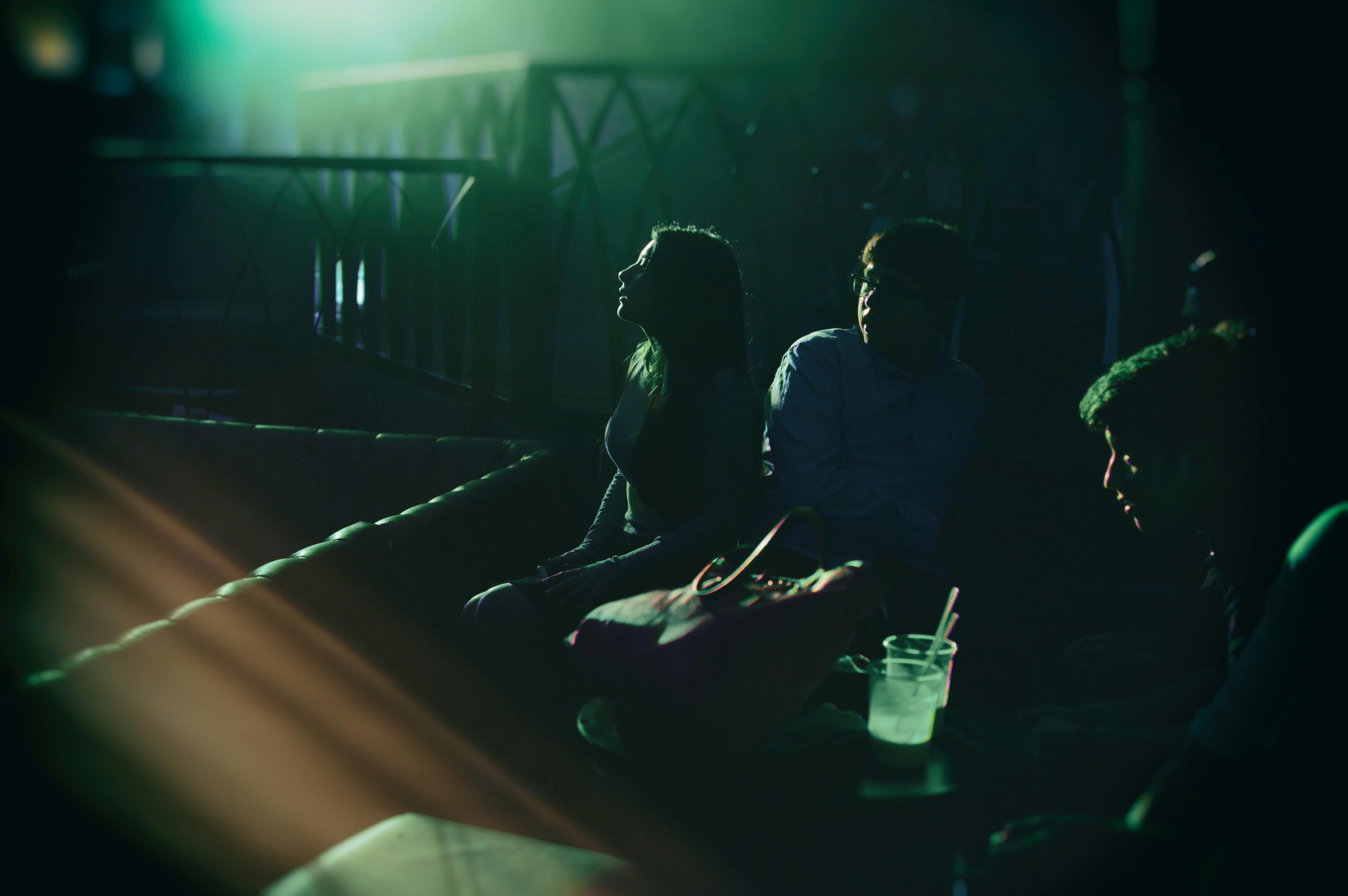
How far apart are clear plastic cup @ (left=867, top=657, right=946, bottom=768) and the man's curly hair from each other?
1.74 ft

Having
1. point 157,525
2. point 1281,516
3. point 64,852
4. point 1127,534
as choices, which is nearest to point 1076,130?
point 1127,534

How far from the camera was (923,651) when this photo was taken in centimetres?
132

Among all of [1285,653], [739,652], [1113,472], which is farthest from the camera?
[1113,472]

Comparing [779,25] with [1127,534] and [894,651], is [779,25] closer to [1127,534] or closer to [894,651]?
[1127,534]

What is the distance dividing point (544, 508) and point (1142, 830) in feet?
6.08

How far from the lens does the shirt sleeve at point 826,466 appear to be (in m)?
2.01

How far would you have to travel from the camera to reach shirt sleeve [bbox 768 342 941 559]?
2008mm

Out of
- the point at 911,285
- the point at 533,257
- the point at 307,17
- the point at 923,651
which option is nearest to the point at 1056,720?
the point at 923,651

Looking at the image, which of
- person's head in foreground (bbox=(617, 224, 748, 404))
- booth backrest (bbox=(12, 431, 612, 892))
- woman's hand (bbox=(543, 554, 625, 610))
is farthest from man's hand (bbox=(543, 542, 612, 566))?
person's head in foreground (bbox=(617, 224, 748, 404))

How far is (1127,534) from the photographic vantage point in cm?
245

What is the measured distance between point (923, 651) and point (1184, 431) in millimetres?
543

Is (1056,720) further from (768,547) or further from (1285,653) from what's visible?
(768,547)

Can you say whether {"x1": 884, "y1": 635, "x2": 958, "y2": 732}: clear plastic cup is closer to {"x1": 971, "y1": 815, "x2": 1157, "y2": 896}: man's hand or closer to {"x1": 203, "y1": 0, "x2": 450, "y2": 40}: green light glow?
{"x1": 971, "y1": 815, "x2": 1157, "y2": 896}: man's hand

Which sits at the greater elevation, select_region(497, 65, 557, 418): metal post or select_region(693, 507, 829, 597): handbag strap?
select_region(497, 65, 557, 418): metal post
